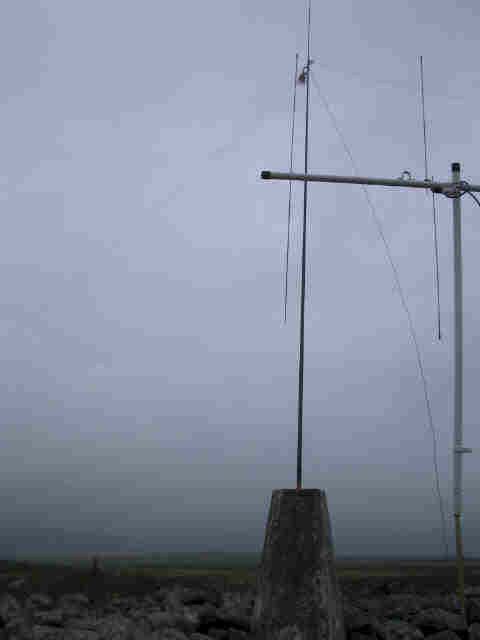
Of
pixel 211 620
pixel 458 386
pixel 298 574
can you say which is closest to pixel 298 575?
pixel 298 574

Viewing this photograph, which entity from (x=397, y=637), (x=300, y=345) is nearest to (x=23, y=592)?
(x=397, y=637)

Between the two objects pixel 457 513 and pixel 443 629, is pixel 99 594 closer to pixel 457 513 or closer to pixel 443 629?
pixel 443 629

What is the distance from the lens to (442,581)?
1041 inches

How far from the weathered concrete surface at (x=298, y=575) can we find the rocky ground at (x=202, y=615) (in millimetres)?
837

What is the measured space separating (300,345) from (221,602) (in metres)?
8.26

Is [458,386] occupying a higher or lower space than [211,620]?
higher

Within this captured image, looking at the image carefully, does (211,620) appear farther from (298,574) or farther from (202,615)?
(298,574)

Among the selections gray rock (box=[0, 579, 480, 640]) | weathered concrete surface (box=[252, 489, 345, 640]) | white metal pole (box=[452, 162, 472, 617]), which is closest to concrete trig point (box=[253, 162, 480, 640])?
weathered concrete surface (box=[252, 489, 345, 640])

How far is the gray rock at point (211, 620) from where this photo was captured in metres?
16.5

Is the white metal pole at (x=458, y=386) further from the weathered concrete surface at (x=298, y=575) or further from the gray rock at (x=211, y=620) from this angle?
the weathered concrete surface at (x=298, y=575)

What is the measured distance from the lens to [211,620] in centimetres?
1750

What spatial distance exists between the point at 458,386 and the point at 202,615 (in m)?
7.54

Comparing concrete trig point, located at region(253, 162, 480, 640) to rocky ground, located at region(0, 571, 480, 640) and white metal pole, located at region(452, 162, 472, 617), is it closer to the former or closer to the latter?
rocky ground, located at region(0, 571, 480, 640)

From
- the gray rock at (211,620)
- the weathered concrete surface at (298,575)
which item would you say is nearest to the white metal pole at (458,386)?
the gray rock at (211,620)
